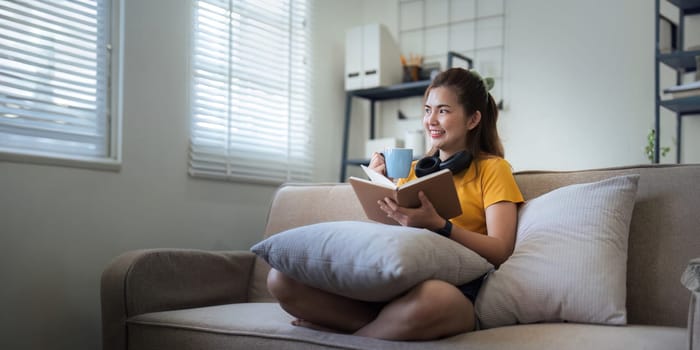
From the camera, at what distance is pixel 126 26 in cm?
260

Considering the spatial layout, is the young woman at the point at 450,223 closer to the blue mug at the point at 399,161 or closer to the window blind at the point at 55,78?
the blue mug at the point at 399,161

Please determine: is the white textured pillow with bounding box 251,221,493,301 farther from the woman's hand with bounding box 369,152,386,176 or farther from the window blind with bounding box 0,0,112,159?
the window blind with bounding box 0,0,112,159

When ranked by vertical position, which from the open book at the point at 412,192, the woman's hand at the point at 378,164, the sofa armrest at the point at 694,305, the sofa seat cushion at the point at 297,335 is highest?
the woman's hand at the point at 378,164

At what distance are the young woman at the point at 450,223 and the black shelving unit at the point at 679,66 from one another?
3.62 ft

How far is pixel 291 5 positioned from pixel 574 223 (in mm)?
2289

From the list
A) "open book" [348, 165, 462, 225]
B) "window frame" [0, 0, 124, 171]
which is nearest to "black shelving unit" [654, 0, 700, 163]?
"open book" [348, 165, 462, 225]

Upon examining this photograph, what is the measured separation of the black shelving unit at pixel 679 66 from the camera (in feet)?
8.67

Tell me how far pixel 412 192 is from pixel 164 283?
0.95m

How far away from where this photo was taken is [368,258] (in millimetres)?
1348

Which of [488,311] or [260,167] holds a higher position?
[260,167]

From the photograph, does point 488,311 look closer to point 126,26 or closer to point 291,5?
point 126,26

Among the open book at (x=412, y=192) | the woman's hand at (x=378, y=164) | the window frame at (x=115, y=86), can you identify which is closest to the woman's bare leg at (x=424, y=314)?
the open book at (x=412, y=192)

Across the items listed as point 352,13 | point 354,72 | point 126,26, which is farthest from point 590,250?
point 352,13

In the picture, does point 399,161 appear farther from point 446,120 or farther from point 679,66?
point 679,66
